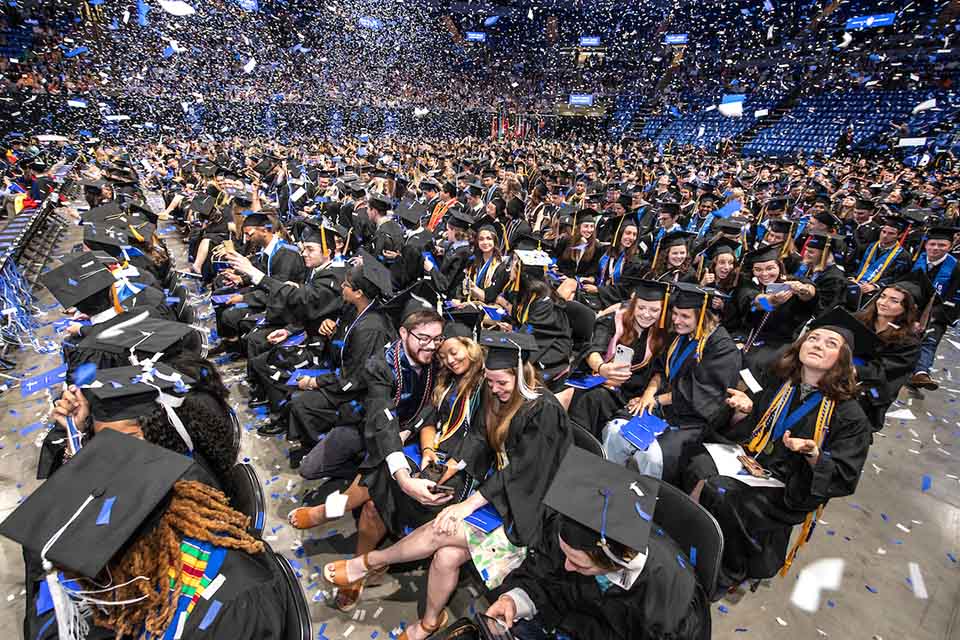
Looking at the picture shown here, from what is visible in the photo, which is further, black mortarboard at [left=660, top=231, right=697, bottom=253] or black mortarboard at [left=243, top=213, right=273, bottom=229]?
black mortarboard at [left=243, top=213, right=273, bottom=229]

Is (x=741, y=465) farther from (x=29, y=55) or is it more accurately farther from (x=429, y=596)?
(x=29, y=55)

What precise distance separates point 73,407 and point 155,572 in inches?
40.4

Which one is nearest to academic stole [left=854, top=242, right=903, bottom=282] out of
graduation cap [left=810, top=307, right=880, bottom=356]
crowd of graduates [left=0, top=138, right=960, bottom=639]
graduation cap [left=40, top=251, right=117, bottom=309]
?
crowd of graduates [left=0, top=138, right=960, bottom=639]

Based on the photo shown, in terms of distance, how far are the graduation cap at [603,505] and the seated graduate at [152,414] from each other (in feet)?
4.70

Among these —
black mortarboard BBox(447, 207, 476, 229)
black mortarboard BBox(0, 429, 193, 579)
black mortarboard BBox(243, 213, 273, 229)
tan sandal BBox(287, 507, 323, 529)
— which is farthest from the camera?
black mortarboard BBox(447, 207, 476, 229)

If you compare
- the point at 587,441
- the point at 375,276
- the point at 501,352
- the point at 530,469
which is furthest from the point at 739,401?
the point at 375,276

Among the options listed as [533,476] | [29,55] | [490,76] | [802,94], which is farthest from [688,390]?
[490,76]

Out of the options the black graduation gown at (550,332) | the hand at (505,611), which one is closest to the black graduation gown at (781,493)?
the hand at (505,611)

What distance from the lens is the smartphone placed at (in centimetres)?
346

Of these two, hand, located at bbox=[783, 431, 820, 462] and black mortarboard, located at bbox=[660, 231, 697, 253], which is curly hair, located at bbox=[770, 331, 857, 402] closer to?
hand, located at bbox=[783, 431, 820, 462]

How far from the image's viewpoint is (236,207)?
670cm

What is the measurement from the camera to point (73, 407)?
1929mm

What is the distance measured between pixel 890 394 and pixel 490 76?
36.7 meters

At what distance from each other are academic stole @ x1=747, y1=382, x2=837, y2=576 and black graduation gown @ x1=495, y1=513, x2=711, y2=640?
1206 mm
